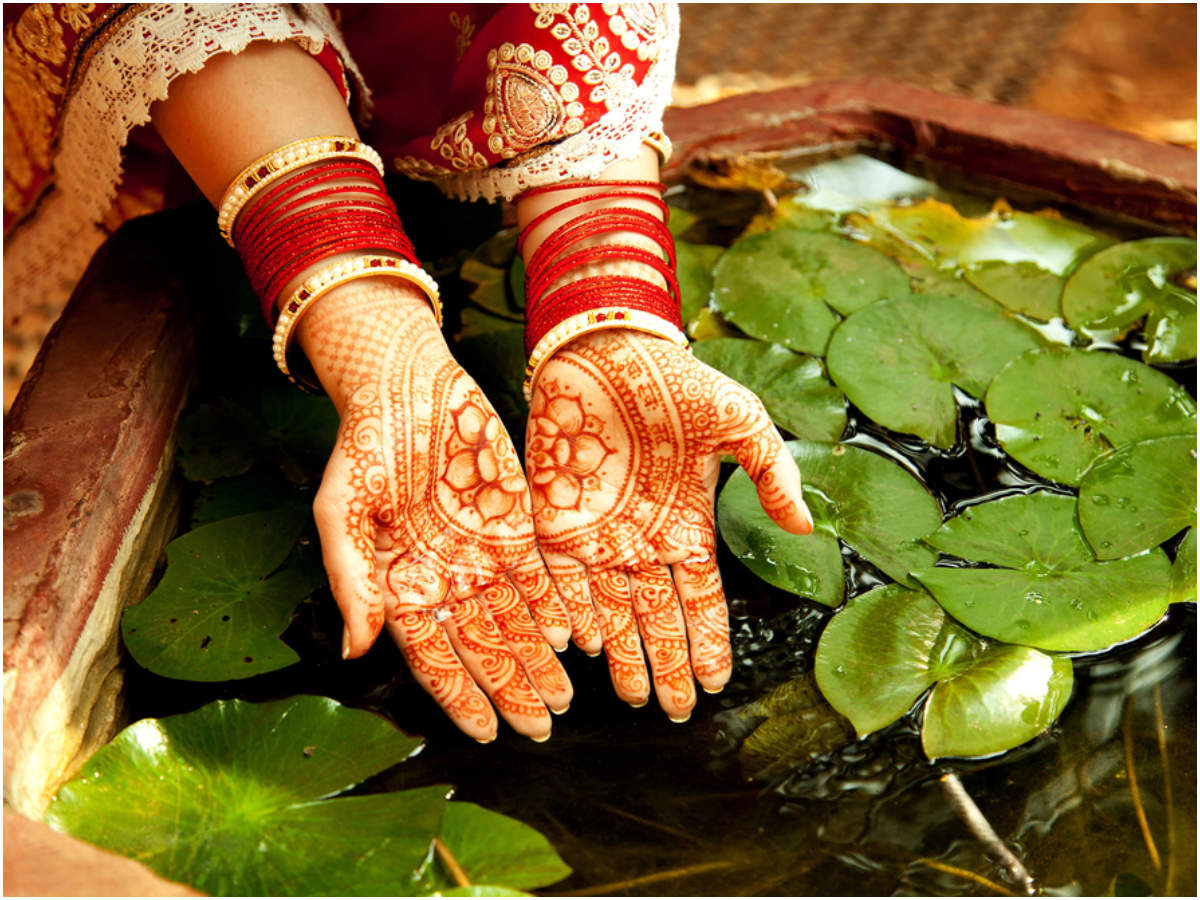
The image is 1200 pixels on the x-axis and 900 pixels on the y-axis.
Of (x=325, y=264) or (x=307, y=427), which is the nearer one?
(x=325, y=264)

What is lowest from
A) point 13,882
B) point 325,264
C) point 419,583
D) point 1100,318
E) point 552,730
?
point 1100,318

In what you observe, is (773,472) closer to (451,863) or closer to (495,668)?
(495,668)

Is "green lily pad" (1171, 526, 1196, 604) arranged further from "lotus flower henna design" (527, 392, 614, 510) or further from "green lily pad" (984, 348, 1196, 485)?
"lotus flower henna design" (527, 392, 614, 510)

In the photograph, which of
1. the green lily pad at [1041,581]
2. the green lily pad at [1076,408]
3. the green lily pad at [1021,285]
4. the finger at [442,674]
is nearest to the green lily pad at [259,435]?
the finger at [442,674]

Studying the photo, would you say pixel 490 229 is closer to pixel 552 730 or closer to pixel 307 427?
pixel 307 427

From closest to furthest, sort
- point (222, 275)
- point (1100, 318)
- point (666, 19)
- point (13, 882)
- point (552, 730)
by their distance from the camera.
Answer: point (13, 882) → point (552, 730) → point (666, 19) → point (222, 275) → point (1100, 318)

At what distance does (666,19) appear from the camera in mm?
977

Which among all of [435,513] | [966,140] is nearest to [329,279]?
[435,513]

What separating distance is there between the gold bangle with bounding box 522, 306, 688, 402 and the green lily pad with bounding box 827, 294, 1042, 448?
30 centimetres

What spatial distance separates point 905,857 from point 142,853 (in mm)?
580

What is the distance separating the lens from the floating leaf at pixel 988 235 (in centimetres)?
132

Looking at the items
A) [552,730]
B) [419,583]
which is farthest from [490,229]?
[552,730]

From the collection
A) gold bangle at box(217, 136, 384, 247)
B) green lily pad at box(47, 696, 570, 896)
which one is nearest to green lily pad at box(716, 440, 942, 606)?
green lily pad at box(47, 696, 570, 896)

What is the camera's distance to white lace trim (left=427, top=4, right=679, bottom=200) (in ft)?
3.14
